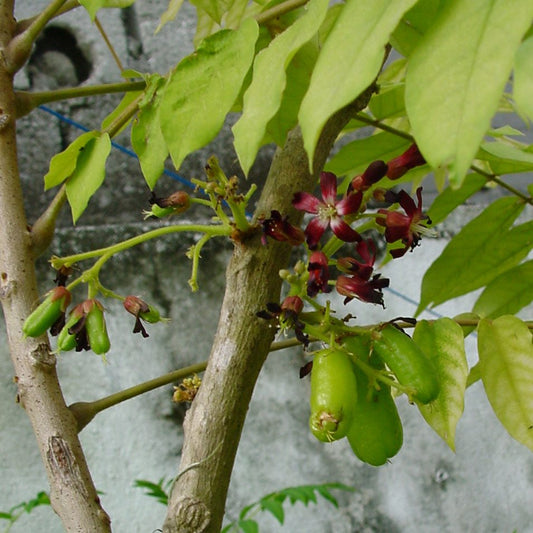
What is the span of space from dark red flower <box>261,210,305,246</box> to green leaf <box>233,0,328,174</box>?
0.12m

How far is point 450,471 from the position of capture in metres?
1.73

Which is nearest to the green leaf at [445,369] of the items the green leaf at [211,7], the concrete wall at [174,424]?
the green leaf at [211,7]

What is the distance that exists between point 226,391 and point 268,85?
0.24 m

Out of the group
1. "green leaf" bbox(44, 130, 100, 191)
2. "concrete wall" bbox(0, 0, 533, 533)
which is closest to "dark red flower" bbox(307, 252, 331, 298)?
"green leaf" bbox(44, 130, 100, 191)

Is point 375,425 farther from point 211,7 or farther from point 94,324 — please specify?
point 211,7

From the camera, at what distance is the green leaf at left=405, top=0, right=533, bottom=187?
0.90ft

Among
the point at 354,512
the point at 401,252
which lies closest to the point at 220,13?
the point at 401,252

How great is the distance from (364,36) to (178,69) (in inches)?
5.9

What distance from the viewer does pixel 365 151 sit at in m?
0.67

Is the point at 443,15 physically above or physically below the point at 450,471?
above

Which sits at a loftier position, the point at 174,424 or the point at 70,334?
the point at 70,334

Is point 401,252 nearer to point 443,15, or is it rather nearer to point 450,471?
point 443,15

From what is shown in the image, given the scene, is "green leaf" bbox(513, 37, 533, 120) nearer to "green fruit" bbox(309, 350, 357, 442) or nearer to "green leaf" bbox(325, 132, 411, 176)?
"green fruit" bbox(309, 350, 357, 442)

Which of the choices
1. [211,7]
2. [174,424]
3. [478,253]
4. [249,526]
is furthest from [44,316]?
[174,424]
